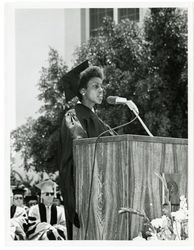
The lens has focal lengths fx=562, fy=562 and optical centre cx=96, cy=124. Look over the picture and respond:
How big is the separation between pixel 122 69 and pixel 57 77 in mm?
536

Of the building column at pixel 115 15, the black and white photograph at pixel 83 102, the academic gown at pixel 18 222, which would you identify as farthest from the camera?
the building column at pixel 115 15

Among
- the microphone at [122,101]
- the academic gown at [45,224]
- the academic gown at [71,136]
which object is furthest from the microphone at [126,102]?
the academic gown at [45,224]

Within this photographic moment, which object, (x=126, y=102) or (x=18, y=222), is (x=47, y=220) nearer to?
(x=18, y=222)

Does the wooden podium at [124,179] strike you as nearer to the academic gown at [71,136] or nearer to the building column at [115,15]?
the academic gown at [71,136]

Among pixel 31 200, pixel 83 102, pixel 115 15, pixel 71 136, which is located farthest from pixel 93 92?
pixel 31 200

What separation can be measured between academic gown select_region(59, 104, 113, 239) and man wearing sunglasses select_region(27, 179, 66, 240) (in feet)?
0.30

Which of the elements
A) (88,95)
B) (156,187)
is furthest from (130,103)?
(156,187)

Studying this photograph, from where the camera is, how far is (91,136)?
396cm

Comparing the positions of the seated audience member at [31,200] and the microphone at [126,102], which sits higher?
the microphone at [126,102]

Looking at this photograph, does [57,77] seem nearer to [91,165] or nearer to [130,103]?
[130,103]

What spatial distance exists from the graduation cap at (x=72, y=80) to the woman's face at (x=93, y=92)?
3.3 inches

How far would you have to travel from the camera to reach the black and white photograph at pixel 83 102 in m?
3.82

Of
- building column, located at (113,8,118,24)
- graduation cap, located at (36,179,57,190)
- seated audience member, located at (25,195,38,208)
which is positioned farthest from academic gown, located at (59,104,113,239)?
building column, located at (113,8,118,24)

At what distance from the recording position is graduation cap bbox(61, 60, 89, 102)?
4.12 meters
